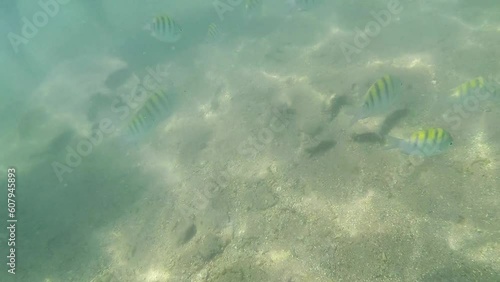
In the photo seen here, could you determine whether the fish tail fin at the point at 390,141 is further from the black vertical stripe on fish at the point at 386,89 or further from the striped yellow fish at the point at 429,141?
the striped yellow fish at the point at 429,141

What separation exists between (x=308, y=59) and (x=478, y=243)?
17.7 ft

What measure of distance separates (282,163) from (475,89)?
2761 mm

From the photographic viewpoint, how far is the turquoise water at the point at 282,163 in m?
3.67

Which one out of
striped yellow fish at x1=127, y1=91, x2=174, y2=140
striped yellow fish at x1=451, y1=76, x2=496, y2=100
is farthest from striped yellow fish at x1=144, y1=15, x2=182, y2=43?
striped yellow fish at x1=451, y1=76, x2=496, y2=100

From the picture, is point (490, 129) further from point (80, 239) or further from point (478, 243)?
point (80, 239)

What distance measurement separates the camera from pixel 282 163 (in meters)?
5.12

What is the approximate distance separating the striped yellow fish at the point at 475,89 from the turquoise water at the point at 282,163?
26mm

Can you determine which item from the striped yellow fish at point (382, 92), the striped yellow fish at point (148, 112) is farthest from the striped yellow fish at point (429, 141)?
the striped yellow fish at point (148, 112)

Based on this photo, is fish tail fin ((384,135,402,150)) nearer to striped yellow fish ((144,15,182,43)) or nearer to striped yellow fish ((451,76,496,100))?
striped yellow fish ((451,76,496,100))

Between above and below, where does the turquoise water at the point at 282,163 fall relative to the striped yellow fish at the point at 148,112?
below

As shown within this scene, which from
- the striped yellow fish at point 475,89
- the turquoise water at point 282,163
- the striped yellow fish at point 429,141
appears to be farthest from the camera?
the striped yellow fish at point 475,89

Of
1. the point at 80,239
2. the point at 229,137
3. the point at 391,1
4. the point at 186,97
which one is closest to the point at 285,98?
the point at 229,137

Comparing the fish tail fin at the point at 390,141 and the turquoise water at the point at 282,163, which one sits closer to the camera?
the turquoise water at the point at 282,163

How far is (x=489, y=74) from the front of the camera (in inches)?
215
